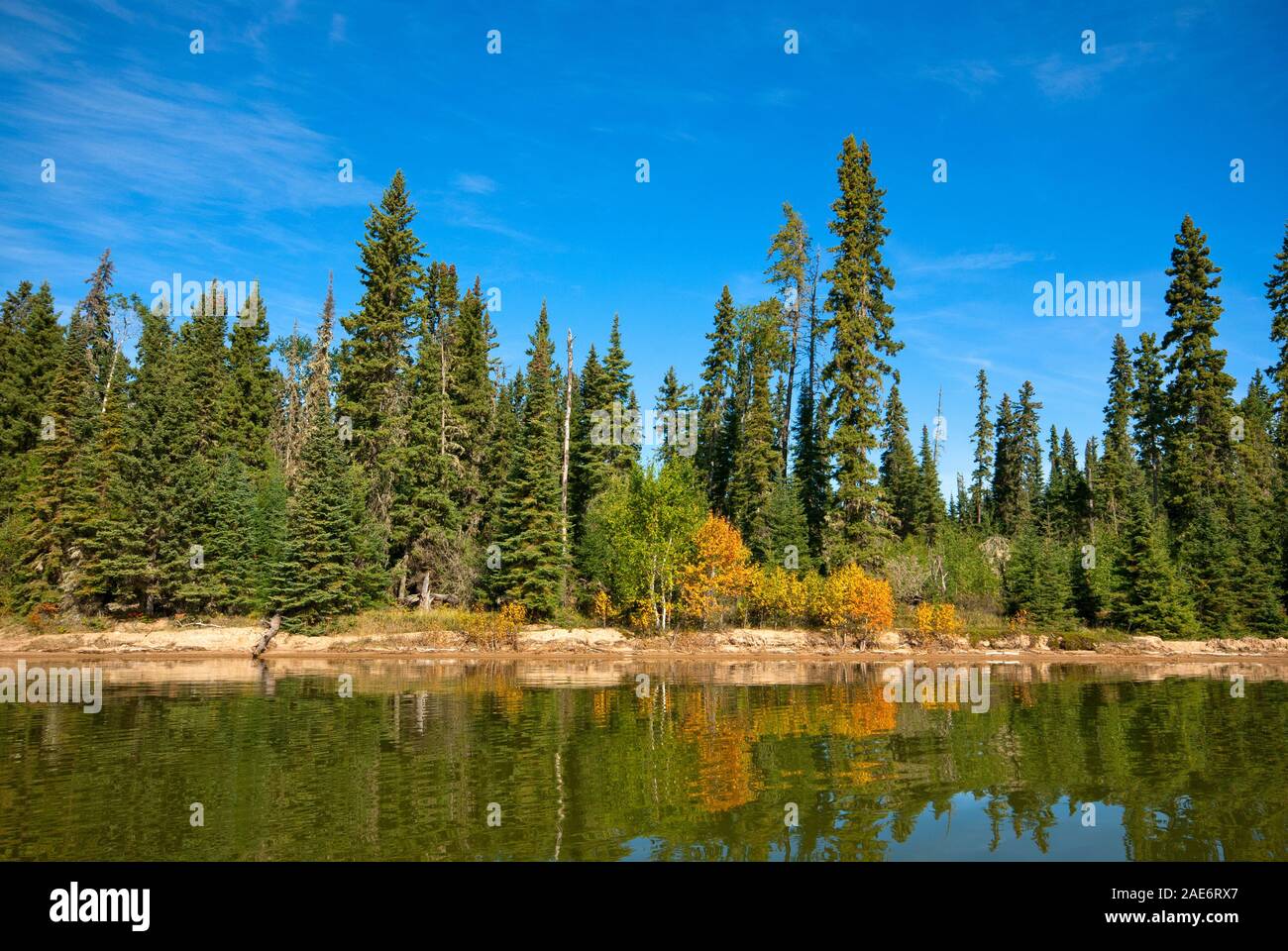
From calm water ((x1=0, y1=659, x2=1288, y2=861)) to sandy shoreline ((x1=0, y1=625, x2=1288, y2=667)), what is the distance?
14884 mm

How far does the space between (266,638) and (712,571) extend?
26.6m

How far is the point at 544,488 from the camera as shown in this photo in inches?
1866

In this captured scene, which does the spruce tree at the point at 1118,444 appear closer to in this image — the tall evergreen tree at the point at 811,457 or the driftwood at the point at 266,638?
the tall evergreen tree at the point at 811,457

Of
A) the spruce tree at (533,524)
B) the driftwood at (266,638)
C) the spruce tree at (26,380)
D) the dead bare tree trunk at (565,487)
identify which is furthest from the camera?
the spruce tree at (26,380)

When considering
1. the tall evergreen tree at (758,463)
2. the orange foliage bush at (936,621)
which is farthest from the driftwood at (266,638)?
the orange foliage bush at (936,621)

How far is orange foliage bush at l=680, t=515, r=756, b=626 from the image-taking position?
4461 cm

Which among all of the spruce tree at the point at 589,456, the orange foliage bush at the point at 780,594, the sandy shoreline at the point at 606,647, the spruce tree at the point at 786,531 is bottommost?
the sandy shoreline at the point at 606,647

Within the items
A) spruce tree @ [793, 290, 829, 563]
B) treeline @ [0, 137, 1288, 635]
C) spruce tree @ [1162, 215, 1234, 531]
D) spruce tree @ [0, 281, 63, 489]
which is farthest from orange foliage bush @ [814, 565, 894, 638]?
spruce tree @ [0, 281, 63, 489]

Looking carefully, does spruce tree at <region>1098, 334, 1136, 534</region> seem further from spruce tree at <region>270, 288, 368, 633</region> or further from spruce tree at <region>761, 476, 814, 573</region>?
spruce tree at <region>270, 288, 368, 633</region>

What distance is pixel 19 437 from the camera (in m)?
55.7

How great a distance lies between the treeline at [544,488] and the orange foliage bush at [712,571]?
139mm

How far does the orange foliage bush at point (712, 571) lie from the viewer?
44606 mm
